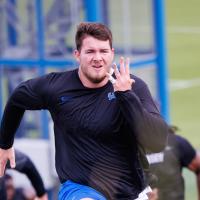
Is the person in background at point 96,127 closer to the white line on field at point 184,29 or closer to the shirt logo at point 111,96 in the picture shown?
the shirt logo at point 111,96

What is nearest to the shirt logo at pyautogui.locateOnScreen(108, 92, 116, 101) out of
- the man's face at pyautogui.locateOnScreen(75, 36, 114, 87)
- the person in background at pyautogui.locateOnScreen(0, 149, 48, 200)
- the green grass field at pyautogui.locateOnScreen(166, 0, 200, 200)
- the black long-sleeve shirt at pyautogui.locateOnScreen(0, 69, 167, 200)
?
the black long-sleeve shirt at pyautogui.locateOnScreen(0, 69, 167, 200)

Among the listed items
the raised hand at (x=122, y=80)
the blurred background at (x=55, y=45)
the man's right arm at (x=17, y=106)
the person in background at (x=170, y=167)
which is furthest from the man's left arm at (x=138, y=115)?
the blurred background at (x=55, y=45)

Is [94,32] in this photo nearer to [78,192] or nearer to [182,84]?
[78,192]

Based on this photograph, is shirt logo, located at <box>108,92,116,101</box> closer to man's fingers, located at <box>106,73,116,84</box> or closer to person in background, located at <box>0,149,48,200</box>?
man's fingers, located at <box>106,73,116,84</box>

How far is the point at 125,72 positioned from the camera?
244 inches

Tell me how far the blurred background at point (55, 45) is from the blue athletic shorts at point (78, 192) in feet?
11.5

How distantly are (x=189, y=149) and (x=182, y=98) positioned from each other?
941 centimetres

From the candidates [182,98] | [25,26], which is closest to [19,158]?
[25,26]

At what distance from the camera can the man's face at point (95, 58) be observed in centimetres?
638

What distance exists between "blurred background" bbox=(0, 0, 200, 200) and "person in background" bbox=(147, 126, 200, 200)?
5.83 ft

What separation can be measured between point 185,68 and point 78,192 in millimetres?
14714

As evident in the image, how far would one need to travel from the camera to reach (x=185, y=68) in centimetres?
2098

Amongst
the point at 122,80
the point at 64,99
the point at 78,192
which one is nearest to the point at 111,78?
the point at 122,80

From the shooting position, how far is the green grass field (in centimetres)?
1532
